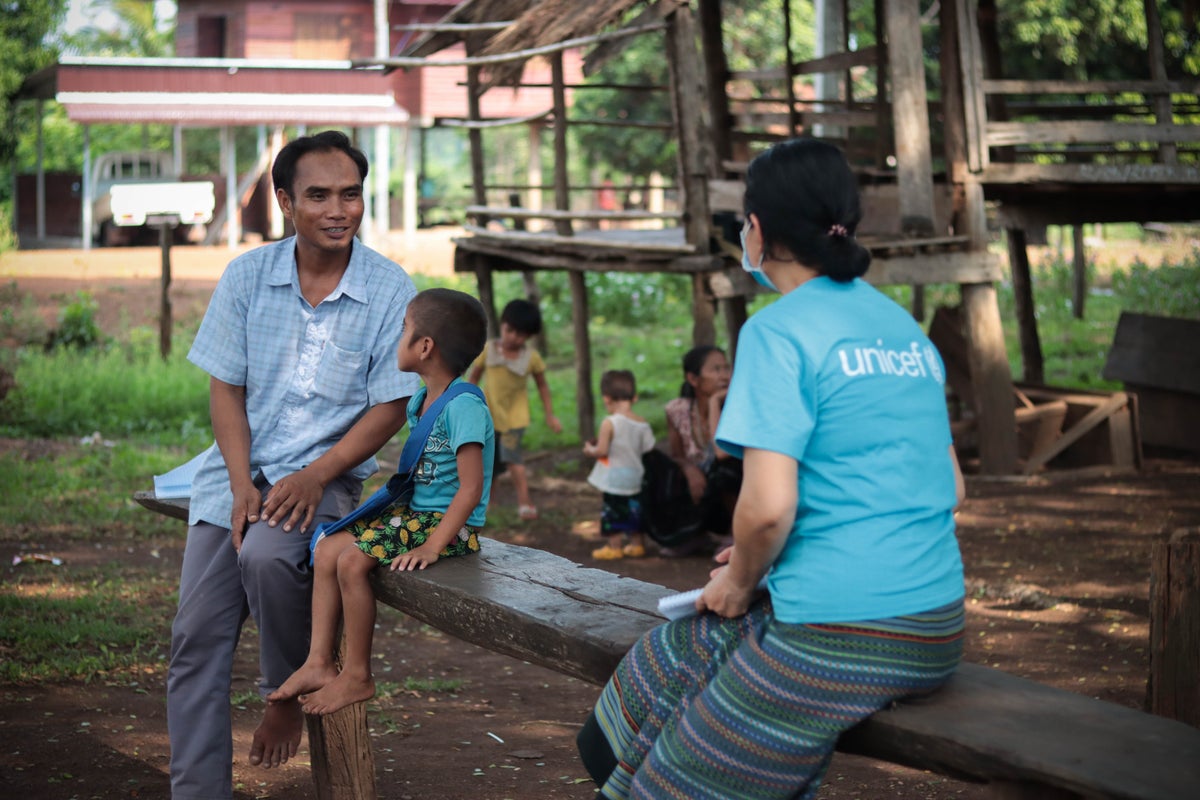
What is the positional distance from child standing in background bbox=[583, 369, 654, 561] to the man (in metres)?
3.74

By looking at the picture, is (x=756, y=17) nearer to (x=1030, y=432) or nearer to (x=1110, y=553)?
(x=1030, y=432)

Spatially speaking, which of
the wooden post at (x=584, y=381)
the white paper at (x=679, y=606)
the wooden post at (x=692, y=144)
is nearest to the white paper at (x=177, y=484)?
the white paper at (x=679, y=606)

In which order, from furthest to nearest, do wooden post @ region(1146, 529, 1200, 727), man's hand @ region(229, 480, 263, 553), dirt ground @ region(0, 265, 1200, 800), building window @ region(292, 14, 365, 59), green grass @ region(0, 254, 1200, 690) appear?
1. building window @ region(292, 14, 365, 59)
2. green grass @ region(0, 254, 1200, 690)
3. dirt ground @ region(0, 265, 1200, 800)
4. man's hand @ region(229, 480, 263, 553)
5. wooden post @ region(1146, 529, 1200, 727)

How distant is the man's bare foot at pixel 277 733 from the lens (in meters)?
3.60

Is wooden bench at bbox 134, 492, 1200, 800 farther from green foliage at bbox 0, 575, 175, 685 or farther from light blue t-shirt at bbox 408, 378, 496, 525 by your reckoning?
green foliage at bbox 0, 575, 175, 685

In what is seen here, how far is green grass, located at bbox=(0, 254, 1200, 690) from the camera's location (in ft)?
19.2

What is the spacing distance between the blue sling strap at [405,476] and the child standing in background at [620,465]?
152 inches

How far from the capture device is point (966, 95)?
8828 millimetres

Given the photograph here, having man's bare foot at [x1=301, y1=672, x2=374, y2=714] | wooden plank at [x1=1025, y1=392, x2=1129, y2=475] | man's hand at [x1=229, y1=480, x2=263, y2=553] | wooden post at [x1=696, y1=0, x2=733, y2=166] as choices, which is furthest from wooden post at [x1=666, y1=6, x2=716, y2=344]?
man's bare foot at [x1=301, y1=672, x2=374, y2=714]

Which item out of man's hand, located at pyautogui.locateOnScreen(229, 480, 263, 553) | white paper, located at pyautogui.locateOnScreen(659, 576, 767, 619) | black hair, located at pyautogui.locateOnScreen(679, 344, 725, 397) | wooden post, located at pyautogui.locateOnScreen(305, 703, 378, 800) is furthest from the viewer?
black hair, located at pyautogui.locateOnScreen(679, 344, 725, 397)

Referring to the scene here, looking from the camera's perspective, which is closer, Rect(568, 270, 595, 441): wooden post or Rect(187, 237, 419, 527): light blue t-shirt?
Rect(187, 237, 419, 527): light blue t-shirt

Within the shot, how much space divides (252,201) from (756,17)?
422 inches

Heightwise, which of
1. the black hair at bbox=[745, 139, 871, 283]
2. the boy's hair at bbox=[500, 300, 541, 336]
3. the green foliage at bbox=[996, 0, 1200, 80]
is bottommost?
the black hair at bbox=[745, 139, 871, 283]

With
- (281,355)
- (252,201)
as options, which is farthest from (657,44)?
(281,355)
